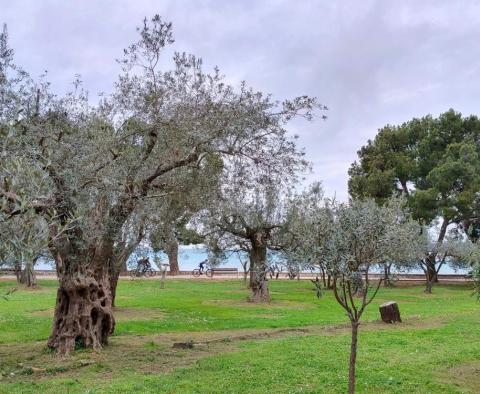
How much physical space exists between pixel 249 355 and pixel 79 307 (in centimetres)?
460

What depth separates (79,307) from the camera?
45.8 ft

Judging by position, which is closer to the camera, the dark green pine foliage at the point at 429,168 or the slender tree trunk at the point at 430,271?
the slender tree trunk at the point at 430,271

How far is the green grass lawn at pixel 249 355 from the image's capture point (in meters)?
10.4

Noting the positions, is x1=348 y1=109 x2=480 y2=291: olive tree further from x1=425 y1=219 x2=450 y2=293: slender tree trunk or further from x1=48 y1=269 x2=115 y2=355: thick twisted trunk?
x1=48 y1=269 x2=115 y2=355: thick twisted trunk

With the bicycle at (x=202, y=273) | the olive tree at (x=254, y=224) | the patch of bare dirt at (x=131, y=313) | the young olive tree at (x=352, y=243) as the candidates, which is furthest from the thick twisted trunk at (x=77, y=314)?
the bicycle at (x=202, y=273)

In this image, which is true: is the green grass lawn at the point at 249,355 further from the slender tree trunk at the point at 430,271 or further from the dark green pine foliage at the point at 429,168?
the dark green pine foliage at the point at 429,168

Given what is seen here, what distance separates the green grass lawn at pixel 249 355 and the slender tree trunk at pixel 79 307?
0.43 metres

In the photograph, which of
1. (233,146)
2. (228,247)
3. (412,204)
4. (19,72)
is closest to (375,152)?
(412,204)

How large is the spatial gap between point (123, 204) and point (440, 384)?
832 cm

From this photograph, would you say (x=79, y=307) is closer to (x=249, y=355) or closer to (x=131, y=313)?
(x=249, y=355)

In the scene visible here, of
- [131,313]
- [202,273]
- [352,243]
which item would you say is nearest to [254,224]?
[131,313]

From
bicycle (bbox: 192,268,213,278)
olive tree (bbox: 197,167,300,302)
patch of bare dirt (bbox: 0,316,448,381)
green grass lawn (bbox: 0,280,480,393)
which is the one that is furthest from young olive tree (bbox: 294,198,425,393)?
bicycle (bbox: 192,268,213,278)

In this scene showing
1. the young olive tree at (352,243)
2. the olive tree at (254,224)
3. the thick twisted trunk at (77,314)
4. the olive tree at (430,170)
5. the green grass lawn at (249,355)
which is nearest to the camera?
the young olive tree at (352,243)

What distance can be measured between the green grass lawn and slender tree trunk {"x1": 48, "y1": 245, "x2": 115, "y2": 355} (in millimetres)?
426
